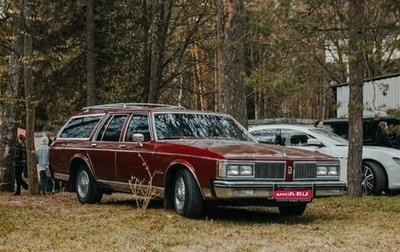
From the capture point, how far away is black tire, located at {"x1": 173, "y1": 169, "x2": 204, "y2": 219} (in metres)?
9.44

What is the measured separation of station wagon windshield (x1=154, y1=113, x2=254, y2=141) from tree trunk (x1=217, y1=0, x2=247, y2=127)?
2.37 meters

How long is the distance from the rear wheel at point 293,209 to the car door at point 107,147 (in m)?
2.97

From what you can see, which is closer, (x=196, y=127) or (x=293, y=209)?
(x=293, y=209)

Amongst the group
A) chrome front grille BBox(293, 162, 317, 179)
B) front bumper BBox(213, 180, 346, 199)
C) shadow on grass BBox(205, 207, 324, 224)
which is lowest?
shadow on grass BBox(205, 207, 324, 224)

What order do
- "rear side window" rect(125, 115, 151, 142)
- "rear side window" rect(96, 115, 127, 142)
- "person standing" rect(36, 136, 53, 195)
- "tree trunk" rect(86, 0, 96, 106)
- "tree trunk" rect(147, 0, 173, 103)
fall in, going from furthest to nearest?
1. "tree trunk" rect(147, 0, 173, 103)
2. "tree trunk" rect(86, 0, 96, 106)
3. "person standing" rect(36, 136, 53, 195)
4. "rear side window" rect(96, 115, 127, 142)
5. "rear side window" rect(125, 115, 151, 142)

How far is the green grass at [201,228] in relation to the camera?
7602mm

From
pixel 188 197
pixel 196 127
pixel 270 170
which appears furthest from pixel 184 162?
pixel 196 127

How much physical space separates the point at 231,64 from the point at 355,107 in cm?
286

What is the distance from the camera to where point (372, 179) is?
46.4 feet

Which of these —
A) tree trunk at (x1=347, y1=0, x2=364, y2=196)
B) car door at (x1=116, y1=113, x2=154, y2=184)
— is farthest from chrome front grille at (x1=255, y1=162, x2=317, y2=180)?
tree trunk at (x1=347, y1=0, x2=364, y2=196)

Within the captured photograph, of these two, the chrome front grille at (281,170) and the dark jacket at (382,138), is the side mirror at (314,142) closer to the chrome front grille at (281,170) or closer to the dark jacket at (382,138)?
the dark jacket at (382,138)

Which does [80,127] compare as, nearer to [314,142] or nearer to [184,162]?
[184,162]

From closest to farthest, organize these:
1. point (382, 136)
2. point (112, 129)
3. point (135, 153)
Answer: point (135, 153)
point (112, 129)
point (382, 136)

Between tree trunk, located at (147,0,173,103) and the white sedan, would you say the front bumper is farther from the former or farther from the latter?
tree trunk, located at (147,0,173,103)
